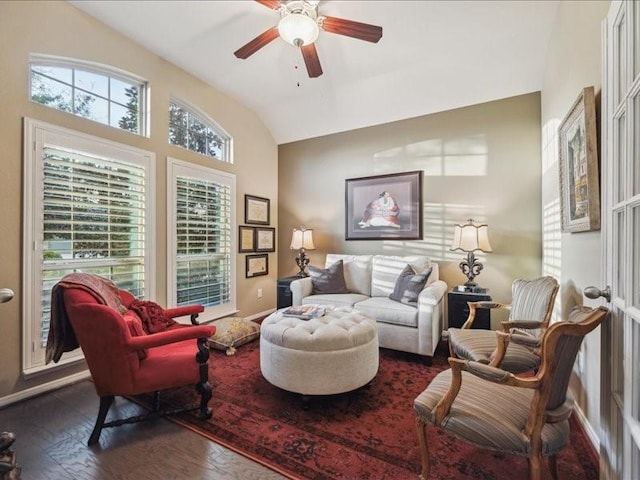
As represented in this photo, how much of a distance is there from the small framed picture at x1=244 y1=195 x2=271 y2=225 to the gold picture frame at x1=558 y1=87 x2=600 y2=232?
3.64 meters

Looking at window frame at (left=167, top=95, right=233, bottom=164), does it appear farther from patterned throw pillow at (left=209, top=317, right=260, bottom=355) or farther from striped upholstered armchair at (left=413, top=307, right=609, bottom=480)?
striped upholstered armchair at (left=413, top=307, right=609, bottom=480)

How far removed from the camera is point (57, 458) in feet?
5.40

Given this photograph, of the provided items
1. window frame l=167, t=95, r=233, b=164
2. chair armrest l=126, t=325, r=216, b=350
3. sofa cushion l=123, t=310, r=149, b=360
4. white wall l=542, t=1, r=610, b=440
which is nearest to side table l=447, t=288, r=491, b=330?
white wall l=542, t=1, r=610, b=440

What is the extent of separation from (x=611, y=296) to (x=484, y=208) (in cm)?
262

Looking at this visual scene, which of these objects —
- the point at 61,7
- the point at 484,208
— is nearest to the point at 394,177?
the point at 484,208

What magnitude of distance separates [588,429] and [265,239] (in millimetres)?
4065

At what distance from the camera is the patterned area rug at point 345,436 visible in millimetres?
1549

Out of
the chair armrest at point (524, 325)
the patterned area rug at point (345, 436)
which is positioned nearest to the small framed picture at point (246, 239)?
the patterned area rug at point (345, 436)

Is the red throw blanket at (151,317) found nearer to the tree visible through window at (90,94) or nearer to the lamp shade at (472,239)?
the tree visible through window at (90,94)

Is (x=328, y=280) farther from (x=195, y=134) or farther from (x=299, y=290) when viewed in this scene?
(x=195, y=134)

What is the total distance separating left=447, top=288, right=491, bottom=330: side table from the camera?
9.86 ft

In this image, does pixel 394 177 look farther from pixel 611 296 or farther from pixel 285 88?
pixel 611 296

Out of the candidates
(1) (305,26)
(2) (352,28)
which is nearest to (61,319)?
(1) (305,26)

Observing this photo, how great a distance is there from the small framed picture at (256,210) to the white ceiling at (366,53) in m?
1.42
